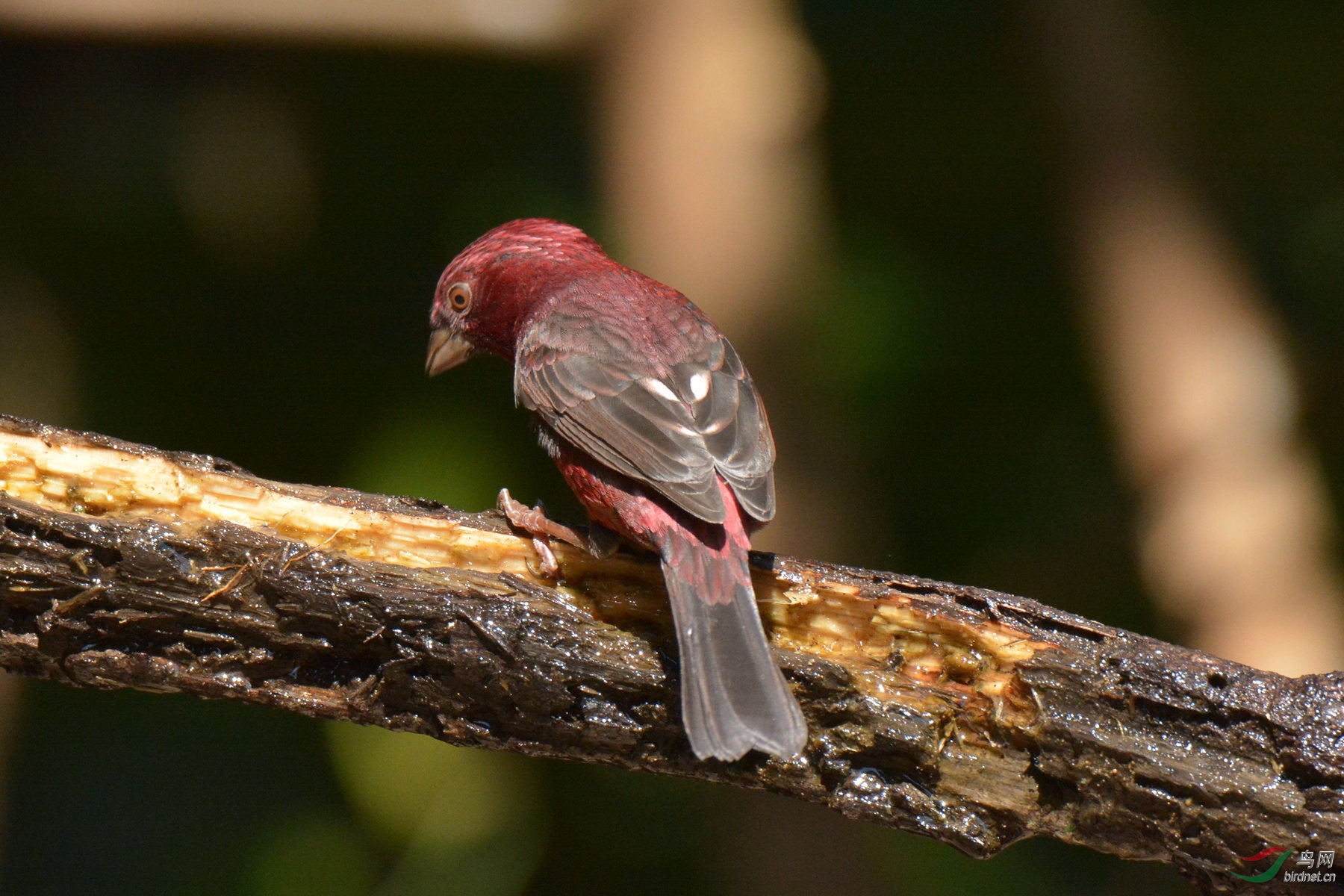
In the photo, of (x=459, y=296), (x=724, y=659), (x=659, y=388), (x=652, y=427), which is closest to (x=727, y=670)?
(x=724, y=659)

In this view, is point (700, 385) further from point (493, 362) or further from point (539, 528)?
point (493, 362)

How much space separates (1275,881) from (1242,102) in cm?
614

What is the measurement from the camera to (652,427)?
11.4 ft

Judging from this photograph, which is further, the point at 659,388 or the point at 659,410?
the point at 659,388

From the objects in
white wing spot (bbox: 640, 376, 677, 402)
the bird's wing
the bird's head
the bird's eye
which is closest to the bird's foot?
the bird's wing

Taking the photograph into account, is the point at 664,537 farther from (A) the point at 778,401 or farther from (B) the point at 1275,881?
(A) the point at 778,401

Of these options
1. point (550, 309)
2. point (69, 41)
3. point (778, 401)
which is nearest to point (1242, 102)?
point (778, 401)

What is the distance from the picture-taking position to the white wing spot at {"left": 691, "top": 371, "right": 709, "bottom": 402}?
3678 mm

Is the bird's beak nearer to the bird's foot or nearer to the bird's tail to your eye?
the bird's foot

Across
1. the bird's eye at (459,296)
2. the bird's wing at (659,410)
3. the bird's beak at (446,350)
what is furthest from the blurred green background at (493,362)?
the bird's wing at (659,410)

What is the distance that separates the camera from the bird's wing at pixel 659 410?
3.31 m

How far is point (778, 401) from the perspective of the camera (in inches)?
221

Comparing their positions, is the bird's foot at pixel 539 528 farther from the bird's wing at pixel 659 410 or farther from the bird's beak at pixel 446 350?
the bird's beak at pixel 446 350

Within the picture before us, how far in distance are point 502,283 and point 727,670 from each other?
2149mm
